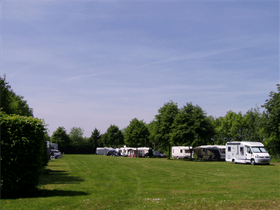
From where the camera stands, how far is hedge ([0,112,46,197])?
11258 mm

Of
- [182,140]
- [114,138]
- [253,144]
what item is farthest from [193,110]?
[114,138]

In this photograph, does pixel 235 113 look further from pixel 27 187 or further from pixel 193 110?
pixel 27 187

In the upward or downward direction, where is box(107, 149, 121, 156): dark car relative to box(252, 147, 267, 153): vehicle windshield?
downward

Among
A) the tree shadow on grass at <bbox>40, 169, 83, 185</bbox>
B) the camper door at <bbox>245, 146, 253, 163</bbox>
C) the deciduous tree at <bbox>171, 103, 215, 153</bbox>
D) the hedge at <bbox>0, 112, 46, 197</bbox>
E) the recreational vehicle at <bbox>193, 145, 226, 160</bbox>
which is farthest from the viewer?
the recreational vehicle at <bbox>193, 145, 226, 160</bbox>

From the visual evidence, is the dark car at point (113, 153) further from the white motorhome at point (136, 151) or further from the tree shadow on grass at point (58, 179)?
the tree shadow on grass at point (58, 179)

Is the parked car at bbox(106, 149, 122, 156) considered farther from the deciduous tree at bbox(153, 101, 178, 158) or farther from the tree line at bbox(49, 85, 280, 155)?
the deciduous tree at bbox(153, 101, 178, 158)

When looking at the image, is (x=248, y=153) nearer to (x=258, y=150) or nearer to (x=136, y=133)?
(x=258, y=150)

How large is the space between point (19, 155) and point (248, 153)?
29.1 metres

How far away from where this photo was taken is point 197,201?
10.2m

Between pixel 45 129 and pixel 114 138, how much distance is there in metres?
101

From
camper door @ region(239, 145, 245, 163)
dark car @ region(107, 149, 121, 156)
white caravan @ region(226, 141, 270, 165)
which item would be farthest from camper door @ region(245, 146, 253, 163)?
dark car @ region(107, 149, 121, 156)

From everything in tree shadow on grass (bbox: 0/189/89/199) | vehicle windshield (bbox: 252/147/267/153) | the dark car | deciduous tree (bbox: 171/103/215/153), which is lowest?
the dark car

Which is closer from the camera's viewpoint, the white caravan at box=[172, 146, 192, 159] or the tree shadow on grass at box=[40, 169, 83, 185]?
the tree shadow on grass at box=[40, 169, 83, 185]

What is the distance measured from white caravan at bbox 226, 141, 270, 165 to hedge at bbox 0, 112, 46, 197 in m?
27.6
